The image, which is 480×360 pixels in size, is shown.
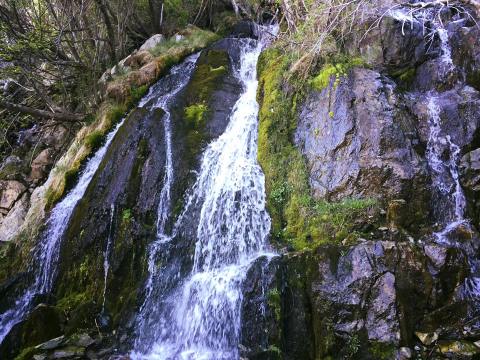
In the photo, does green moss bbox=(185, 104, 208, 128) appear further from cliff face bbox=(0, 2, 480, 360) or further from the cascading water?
the cascading water

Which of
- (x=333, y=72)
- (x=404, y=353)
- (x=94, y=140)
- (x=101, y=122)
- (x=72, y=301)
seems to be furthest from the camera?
(x=101, y=122)

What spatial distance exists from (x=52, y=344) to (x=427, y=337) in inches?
207

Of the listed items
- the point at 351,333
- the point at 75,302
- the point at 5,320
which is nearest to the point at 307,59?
the point at 351,333

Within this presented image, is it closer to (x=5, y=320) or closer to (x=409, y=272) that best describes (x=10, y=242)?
(x=5, y=320)

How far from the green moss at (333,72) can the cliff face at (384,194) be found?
2cm

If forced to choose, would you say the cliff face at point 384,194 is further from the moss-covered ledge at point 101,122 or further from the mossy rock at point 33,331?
the moss-covered ledge at point 101,122

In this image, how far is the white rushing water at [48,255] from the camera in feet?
22.1

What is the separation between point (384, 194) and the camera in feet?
18.9

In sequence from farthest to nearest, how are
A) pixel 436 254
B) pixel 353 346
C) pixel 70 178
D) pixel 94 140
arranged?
pixel 94 140 → pixel 70 178 → pixel 436 254 → pixel 353 346

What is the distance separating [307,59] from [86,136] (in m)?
5.84

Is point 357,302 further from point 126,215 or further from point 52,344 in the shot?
point 52,344

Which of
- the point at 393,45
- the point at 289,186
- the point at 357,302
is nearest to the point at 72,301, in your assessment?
the point at 289,186

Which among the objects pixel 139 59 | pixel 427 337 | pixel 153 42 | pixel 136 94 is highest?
pixel 153 42

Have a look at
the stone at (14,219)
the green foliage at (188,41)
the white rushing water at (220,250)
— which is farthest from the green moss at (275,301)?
the green foliage at (188,41)
